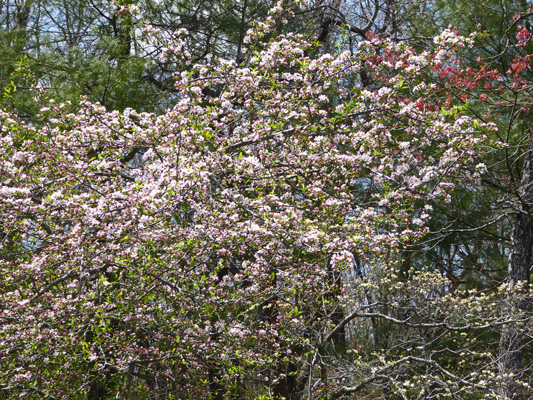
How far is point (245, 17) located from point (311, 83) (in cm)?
368

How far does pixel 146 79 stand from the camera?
843 cm

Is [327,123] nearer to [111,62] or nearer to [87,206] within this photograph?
[87,206]

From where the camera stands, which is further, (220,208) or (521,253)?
(521,253)

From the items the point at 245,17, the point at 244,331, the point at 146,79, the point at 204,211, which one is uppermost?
the point at 245,17

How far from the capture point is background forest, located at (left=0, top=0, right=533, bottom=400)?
416 centimetres

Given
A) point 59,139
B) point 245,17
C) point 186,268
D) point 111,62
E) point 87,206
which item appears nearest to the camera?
point 87,206

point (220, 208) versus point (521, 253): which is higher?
point (220, 208)

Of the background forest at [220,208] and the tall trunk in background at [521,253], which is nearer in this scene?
the background forest at [220,208]

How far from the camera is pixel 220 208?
4.79 m

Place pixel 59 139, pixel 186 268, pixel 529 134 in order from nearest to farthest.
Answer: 1. pixel 186 268
2. pixel 59 139
3. pixel 529 134

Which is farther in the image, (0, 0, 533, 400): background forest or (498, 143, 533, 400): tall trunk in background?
(498, 143, 533, 400): tall trunk in background

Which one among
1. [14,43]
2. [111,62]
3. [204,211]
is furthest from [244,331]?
[14,43]

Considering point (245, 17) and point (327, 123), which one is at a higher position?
point (245, 17)

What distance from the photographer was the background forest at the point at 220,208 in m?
4.16
